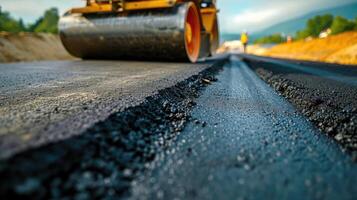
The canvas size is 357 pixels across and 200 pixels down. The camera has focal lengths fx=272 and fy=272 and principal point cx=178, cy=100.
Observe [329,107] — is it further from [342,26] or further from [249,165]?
[342,26]

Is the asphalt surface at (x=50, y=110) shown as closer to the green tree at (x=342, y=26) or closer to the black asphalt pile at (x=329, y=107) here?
the black asphalt pile at (x=329, y=107)

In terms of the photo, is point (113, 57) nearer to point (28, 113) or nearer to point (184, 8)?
point (184, 8)

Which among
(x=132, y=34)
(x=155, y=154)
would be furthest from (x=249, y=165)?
(x=132, y=34)

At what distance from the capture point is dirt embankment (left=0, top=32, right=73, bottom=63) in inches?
368

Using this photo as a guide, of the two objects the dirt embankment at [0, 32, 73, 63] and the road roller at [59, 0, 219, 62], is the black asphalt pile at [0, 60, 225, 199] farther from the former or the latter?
the dirt embankment at [0, 32, 73, 63]

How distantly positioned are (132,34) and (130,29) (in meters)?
0.09

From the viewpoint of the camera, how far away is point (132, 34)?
4.87 metres

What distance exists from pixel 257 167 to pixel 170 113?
2.54 feet

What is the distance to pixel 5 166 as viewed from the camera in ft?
2.46

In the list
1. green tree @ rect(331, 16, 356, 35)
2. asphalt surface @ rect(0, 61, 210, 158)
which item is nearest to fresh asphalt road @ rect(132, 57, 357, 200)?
asphalt surface @ rect(0, 61, 210, 158)

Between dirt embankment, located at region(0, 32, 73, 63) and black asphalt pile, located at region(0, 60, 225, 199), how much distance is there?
30.0 feet

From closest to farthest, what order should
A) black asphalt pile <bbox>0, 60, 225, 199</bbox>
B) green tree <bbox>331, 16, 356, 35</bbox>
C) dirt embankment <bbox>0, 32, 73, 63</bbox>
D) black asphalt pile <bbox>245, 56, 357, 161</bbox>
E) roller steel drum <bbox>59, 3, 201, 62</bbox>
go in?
black asphalt pile <bbox>0, 60, 225, 199</bbox>, black asphalt pile <bbox>245, 56, 357, 161</bbox>, roller steel drum <bbox>59, 3, 201, 62</bbox>, dirt embankment <bbox>0, 32, 73, 63</bbox>, green tree <bbox>331, 16, 356, 35</bbox>

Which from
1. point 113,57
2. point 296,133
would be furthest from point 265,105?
point 113,57

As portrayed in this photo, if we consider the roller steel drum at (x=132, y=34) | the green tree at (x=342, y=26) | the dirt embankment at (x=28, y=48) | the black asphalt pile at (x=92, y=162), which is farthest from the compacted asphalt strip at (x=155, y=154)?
the green tree at (x=342, y=26)
